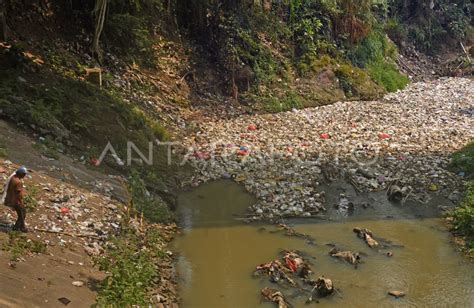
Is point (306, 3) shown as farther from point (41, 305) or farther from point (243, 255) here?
point (41, 305)

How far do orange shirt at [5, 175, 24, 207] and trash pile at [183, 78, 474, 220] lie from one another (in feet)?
14.3

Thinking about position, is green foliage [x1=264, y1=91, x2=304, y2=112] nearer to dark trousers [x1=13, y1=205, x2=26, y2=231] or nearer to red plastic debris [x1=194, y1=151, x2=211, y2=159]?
red plastic debris [x1=194, y1=151, x2=211, y2=159]

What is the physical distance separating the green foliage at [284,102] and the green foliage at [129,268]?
8600 mm

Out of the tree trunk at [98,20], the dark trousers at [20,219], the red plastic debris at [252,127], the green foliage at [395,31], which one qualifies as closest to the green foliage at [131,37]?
the tree trunk at [98,20]

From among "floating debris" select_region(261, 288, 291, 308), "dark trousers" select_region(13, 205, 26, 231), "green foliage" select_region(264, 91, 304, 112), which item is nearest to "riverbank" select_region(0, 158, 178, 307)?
"dark trousers" select_region(13, 205, 26, 231)

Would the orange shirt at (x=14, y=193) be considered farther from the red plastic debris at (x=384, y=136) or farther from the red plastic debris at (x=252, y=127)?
the red plastic debris at (x=384, y=136)

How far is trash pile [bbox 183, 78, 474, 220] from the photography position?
10.3 metres

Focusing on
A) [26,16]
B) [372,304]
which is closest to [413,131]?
[372,304]

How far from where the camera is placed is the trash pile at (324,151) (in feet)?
33.7

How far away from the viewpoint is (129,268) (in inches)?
253

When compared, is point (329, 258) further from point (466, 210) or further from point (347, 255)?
point (466, 210)

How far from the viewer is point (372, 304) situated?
258 inches

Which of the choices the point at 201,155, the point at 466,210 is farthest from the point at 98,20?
the point at 466,210

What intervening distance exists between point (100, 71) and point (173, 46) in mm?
4164
